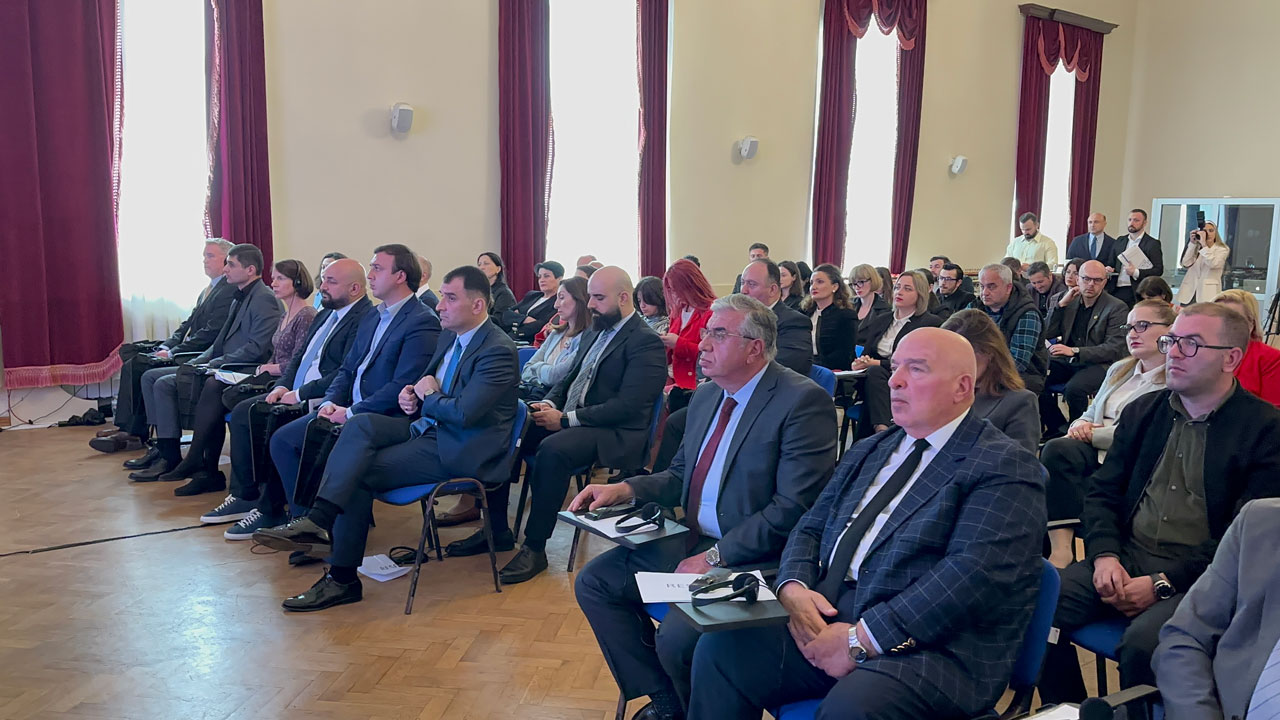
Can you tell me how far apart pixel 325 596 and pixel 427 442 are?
28.8 inches

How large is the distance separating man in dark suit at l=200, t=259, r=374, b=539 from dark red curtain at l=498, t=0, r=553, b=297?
3.99 meters

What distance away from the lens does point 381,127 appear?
26.6 ft

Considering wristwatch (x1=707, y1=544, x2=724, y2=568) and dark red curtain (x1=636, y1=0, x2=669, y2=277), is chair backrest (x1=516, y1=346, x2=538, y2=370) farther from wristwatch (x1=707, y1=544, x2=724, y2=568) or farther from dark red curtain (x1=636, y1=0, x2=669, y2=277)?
dark red curtain (x1=636, y1=0, x2=669, y2=277)

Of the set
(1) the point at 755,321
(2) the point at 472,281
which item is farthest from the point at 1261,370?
(2) the point at 472,281

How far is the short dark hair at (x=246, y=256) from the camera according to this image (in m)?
5.93

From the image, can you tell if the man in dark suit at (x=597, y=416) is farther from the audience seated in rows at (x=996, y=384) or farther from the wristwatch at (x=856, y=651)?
the wristwatch at (x=856, y=651)

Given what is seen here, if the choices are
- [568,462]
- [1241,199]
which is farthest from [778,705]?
[1241,199]

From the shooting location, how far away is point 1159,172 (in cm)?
1448

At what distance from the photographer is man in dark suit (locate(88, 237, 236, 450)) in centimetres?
622

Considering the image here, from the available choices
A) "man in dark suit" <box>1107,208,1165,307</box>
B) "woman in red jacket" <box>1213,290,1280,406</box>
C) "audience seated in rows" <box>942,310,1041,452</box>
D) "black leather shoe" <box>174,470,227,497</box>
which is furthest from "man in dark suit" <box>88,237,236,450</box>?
"man in dark suit" <box>1107,208,1165,307</box>

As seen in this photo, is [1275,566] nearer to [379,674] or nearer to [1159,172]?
[379,674]

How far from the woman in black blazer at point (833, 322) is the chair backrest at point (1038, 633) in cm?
406

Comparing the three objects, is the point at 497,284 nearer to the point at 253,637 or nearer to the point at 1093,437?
the point at 253,637

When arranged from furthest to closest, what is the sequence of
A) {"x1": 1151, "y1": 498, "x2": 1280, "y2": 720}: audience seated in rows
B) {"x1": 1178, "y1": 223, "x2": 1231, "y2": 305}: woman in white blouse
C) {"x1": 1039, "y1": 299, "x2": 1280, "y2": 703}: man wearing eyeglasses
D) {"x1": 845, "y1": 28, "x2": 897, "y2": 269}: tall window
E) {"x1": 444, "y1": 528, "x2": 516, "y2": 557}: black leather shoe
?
{"x1": 845, "y1": 28, "x2": 897, "y2": 269}: tall window, {"x1": 1178, "y1": 223, "x2": 1231, "y2": 305}: woman in white blouse, {"x1": 444, "y1": 528, "x2": 516, "y2": 557}: black leather shoe, {"x1": 1039, "y1": 299, "x2": 1280, "y2": 703}: man wearing eyeglasses, {"x1": 1151, "y1": 498, "x2": 1280, "y2": 720}: audience seated in rows
